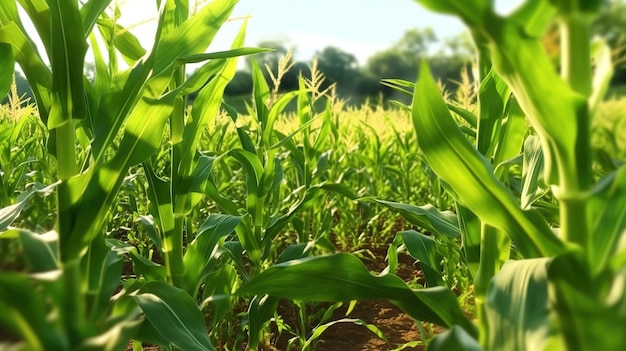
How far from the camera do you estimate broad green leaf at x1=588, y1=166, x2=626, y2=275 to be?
0.68 meters

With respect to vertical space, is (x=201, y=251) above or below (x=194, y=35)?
below

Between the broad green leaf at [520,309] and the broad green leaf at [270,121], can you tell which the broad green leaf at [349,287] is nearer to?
the broad green leaf at [520,309]

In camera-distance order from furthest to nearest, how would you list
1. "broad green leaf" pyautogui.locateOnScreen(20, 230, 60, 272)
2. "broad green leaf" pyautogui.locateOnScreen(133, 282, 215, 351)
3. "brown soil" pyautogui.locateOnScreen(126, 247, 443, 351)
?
"brown soil" pyautogui.locateOnScreen(126, 247, 443, 351)
"broad green leaf" pyautogui.locateOnScreen(133, 282, 215, 351)
"broad green leaf" pyautogui.locateOnScreen(20, 230, 60, 272)

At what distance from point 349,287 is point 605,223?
41 cm

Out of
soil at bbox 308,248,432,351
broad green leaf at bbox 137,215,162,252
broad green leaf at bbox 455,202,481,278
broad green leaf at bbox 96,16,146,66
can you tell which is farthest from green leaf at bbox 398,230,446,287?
broad green leaf at bbox 96,16,146,66

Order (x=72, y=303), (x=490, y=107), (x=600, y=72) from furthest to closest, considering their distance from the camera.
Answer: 1. (x=490, y=107)
2. (x=72, y=303)
3. (x=600, y=72)

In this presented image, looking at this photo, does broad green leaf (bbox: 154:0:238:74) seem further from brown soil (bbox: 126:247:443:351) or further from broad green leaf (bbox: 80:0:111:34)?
brown soil (bbox: 126:247:443:351)

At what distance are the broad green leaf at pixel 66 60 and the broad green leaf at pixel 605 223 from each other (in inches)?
32.3

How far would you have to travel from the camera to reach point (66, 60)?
0.98 meters

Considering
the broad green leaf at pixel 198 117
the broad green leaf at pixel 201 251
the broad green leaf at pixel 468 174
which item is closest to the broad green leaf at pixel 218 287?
the broad green leaf at pixel 201 251

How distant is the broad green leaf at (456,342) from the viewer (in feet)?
2.03

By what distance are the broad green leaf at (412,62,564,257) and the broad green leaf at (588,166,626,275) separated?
0.15 feet

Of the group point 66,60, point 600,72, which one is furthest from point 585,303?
point 66,60

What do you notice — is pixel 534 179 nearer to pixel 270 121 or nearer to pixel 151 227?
pixel 151 227
